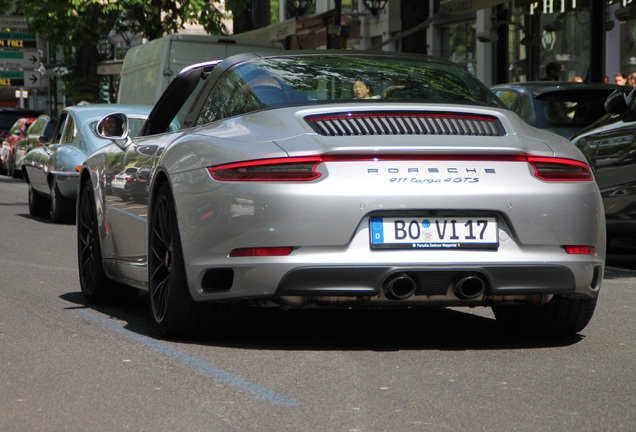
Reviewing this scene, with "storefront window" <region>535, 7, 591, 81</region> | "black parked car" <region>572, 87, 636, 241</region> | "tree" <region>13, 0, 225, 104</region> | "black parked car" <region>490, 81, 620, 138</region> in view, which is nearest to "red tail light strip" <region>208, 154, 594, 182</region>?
"black parked car" <region>572, 87, 636, 241</region>

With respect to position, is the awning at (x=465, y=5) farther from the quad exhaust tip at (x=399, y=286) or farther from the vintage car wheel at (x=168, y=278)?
the quad exhaust tip at (x=399, y=286)

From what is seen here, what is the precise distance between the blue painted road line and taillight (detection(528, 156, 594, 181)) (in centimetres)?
163

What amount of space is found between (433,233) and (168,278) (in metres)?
1.34

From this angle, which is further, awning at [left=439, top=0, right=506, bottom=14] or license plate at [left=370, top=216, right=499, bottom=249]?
awning at [left=439, top=0, right=506, bottom=14]

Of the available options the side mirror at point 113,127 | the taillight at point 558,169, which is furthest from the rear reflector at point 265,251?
the side mirror at point 113,127

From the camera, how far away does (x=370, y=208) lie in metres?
6.19

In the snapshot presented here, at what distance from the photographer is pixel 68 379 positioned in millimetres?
5863

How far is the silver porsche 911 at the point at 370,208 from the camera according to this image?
20.4 ft

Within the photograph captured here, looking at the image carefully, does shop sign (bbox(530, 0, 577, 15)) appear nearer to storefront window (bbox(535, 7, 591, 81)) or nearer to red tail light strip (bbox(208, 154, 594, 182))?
storefront window (bbox(535, 7, 591, 81))

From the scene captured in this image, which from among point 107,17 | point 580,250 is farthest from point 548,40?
point 580,250

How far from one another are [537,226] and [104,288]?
3.08 m

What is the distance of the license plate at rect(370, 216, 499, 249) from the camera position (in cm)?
625

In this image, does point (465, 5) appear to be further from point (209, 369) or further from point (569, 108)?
point (209, 369)

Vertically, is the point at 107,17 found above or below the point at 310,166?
above
